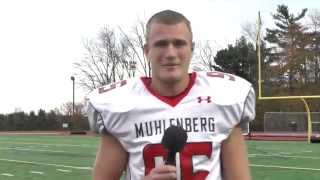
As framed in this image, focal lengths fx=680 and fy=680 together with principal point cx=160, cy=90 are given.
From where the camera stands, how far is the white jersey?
7.61 feet

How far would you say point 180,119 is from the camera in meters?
2.34

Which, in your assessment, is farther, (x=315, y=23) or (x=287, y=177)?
(x=315, y=23)

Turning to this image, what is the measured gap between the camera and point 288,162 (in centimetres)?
1360

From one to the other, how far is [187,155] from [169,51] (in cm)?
36

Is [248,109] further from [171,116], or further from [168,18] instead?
[168,18]

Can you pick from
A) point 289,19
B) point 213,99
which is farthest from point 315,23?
point 213,99

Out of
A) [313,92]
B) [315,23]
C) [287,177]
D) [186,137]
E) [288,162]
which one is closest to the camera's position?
[186,137]

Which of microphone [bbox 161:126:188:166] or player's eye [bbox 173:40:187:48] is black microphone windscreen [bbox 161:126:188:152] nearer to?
microphone [bbox 161:126:188:166]

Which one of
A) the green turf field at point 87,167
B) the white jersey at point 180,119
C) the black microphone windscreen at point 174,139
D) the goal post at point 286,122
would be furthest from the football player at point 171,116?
the goal post at point 286,122

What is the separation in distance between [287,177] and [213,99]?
8.75m

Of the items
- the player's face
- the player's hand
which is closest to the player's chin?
the player's face

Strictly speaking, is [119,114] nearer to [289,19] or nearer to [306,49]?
[306,49]

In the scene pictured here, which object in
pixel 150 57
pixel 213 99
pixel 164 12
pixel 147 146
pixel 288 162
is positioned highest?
pixel 164 12

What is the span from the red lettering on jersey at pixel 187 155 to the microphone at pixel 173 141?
144 mm
